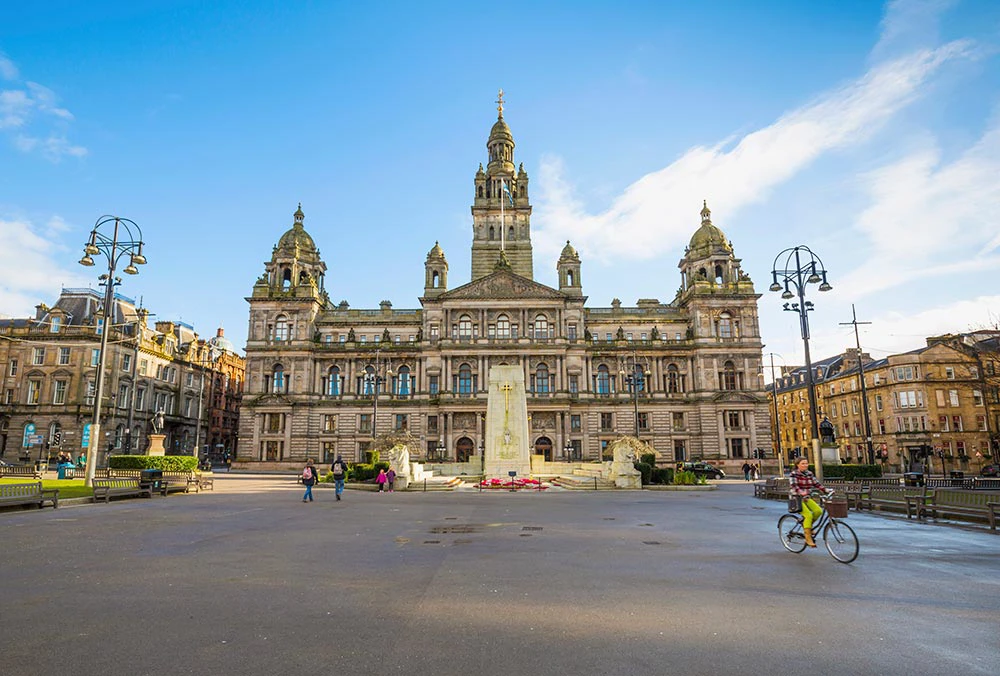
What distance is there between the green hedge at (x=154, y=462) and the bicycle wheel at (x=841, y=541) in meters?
31.8

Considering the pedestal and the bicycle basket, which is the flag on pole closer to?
the pedestal

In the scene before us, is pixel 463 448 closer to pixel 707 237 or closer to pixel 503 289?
pixel 503 289

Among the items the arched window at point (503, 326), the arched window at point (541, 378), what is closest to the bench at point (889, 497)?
the arched window at point (541, 378)

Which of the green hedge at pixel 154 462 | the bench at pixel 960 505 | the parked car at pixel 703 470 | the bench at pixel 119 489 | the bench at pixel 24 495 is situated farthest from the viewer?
the parked car at pixel 703 470

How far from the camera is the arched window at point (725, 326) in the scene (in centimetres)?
Result: 6638

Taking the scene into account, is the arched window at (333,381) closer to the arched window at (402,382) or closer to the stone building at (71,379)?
the arched window at (402,382)

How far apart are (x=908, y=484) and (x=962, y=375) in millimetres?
51521

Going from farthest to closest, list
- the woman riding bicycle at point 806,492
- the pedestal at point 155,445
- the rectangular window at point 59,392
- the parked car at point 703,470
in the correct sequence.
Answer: the rectangular window at point 59,392
the parked car at point 703,470
the pedestal at point 155,445
the woman riding bicycle at point 806,492

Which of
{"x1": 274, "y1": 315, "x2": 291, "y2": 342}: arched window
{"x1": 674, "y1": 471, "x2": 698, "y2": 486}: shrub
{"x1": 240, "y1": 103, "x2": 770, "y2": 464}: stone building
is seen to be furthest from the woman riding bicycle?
{"x1": 274, "y1": 315, "x2": 291, "y2": 342}: arched window

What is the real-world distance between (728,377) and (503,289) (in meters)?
27.7

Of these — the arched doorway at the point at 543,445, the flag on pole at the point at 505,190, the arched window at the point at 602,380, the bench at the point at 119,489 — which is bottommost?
the bench at the point at 119,489

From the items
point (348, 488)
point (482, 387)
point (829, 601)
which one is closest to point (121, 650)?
point (829, 601)

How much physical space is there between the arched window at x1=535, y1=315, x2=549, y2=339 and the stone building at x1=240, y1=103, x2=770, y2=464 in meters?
0.18

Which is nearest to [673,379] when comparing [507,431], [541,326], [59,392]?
[541,326]
